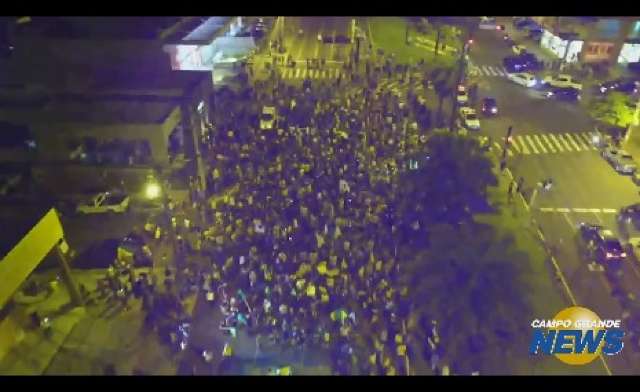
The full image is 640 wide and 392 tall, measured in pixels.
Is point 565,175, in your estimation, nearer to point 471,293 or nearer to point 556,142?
point 556,142

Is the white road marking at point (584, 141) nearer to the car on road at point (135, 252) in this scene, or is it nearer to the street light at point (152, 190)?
the street light at point (152, 190)

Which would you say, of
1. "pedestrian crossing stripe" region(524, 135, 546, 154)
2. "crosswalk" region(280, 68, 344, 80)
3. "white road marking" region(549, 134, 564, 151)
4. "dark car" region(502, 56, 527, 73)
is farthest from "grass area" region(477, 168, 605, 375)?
"crosswalk" region(280, 68, 344, 80)

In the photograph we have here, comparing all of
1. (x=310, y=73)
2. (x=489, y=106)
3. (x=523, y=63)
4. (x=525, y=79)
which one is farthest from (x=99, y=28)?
(x=523, y=63)

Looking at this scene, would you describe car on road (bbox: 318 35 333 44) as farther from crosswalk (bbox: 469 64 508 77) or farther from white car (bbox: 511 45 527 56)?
white car (bbox: 511 45 527 56)
